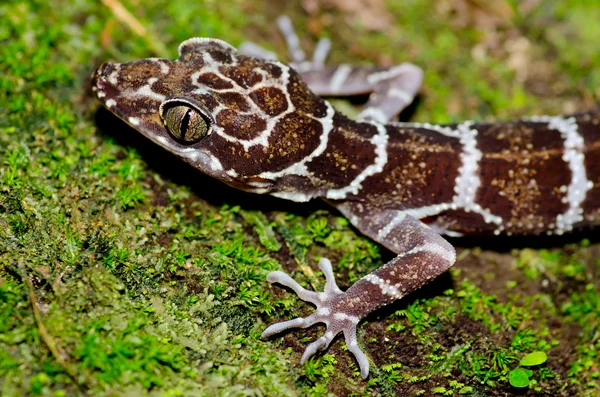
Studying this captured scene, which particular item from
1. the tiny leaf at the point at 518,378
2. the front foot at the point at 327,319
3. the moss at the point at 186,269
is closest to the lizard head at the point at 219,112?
the moss at the point at 186,269

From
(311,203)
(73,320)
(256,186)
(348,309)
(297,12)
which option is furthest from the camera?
(297,12)

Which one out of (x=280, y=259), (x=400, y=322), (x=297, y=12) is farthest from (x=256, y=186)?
(x=297, y=12)

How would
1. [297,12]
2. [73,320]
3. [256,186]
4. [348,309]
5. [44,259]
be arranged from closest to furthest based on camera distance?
[73,320] < [44,259] < [348,309] < [256,186] < [297,12]

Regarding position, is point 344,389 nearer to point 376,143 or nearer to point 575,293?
point 376,143

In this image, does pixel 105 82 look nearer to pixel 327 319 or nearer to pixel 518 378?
pixel 327 319

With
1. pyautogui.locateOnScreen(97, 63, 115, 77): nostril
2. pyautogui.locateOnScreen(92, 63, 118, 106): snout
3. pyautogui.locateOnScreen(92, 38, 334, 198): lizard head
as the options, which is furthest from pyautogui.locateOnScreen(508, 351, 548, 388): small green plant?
pyautogui.locateOnScreen(97, 63, 115, 77): nostril

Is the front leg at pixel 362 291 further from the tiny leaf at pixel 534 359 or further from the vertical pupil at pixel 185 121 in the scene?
the vertical pupil at pixel 185 121

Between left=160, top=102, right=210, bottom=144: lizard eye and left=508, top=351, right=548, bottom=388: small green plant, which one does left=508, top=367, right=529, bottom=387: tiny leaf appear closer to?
left=508, top=351, right=548, bottom=388: small green plant

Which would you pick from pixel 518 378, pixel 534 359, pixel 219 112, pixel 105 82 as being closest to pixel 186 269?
pixel 219 112

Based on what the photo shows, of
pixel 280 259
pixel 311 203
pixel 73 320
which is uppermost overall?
pixel 311 203
